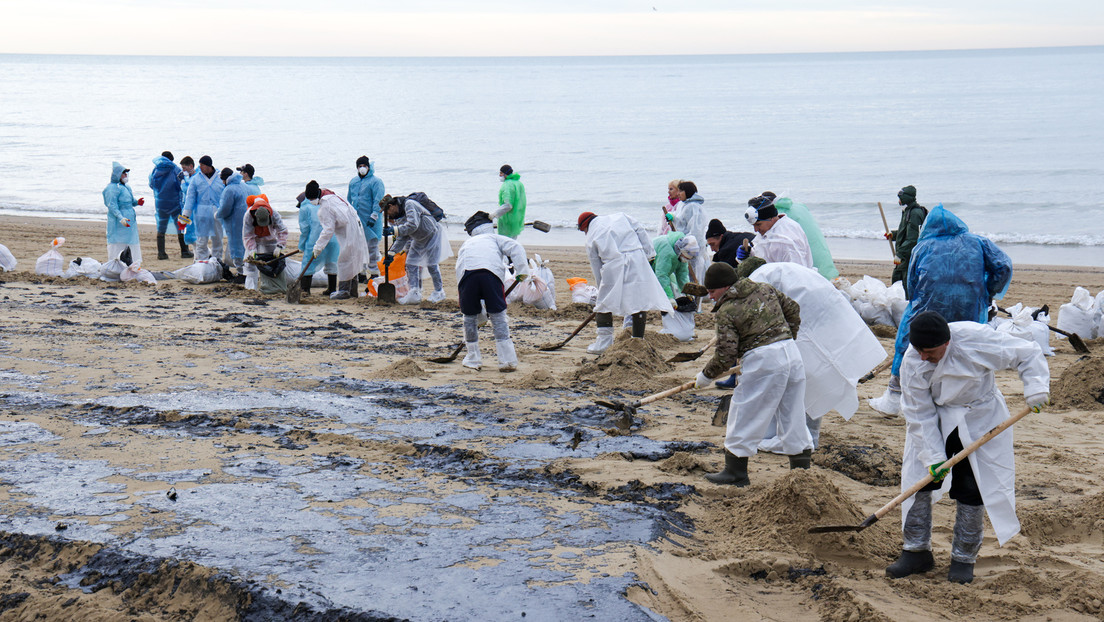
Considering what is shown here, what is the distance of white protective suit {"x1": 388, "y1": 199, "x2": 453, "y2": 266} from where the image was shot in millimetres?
11070

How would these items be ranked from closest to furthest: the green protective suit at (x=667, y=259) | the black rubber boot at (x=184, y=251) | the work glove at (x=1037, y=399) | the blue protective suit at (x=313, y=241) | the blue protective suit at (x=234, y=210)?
the work glove at (x=1037, y=399), the green protective suit at (x=667, y=259), the blue protective suit at (x=313, y=241), the blue protective suit at (x=234, y=210), the black rubber boot at (x=184, y=251)

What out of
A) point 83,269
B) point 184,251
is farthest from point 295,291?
point 184,251

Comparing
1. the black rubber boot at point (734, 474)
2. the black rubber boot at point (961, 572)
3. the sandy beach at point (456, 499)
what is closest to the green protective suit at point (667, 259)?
the sandy beach at point (456, 499)

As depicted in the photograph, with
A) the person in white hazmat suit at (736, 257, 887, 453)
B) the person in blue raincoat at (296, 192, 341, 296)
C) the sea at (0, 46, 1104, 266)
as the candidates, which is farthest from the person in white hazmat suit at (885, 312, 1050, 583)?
the sea at (0, 46, 1104, 266)

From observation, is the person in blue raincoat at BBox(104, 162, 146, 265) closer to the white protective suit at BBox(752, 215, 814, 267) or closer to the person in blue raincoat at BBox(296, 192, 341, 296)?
the person in blue raincoat at BBox(296, 192, 341, 296)

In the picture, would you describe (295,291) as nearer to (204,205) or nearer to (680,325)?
(204,205)

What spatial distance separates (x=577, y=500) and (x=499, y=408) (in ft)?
6.37

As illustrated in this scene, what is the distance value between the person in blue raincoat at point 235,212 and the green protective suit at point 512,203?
3504 millimetres

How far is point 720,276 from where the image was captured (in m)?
5.45

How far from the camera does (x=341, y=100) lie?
Result: 7825cm

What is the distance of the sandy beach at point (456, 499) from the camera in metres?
4.12

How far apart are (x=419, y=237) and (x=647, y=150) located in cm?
2929

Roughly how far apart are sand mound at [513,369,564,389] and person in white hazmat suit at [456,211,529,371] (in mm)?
517

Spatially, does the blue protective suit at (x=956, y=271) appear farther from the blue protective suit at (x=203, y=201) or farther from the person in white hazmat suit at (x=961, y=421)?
the blue protective suit at (x=203, y=201)
